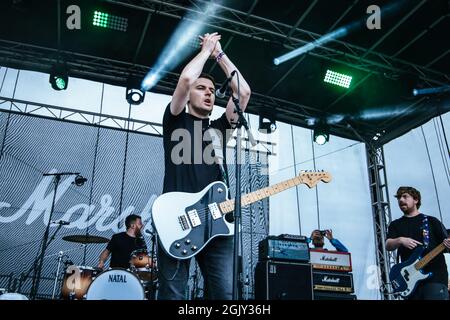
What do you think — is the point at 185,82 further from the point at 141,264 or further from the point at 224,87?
the point at 141,264

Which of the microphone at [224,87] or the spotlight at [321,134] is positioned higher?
the spotlight at [321,134]

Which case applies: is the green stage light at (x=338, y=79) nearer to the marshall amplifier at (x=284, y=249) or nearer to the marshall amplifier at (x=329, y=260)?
the marshall amplifier at (x=329, y=260)

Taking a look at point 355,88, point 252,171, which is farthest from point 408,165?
point 252,171

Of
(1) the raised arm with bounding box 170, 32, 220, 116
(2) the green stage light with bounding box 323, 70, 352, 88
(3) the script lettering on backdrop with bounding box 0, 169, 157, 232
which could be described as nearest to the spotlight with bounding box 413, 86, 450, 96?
(2) the green stage light with bounding box 323, 70, 352, 88

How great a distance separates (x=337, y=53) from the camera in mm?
7219

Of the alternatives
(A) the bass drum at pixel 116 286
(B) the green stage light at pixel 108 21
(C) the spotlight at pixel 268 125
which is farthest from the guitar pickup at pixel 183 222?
(C) the spotlight at pixel 268 125

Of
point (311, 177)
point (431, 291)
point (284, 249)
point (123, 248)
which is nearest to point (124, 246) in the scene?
point (123, 248)

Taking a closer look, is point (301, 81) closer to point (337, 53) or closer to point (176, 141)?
A: point (337, 53)

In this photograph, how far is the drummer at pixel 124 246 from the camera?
18.7 ft

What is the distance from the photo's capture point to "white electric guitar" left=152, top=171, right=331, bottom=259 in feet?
6.89

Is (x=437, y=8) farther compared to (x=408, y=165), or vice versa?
(x=408, y=165)

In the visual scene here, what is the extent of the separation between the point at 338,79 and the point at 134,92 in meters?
4.09

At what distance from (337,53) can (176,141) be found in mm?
5798
